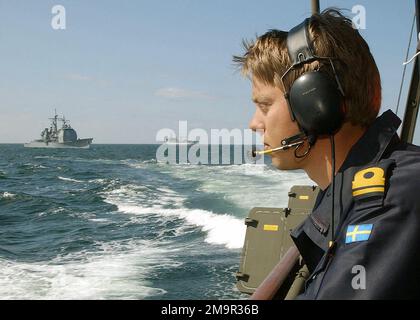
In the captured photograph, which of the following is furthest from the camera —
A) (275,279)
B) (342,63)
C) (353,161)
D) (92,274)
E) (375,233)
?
(92,274)

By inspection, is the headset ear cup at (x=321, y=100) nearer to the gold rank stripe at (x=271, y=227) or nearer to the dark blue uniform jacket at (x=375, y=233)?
the dark blue uniform jacket at (x=375, y=233)

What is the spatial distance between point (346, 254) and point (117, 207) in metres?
20.7

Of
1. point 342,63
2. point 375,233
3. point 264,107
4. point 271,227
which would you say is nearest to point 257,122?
point 264,107

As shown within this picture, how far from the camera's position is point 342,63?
1.49 metres

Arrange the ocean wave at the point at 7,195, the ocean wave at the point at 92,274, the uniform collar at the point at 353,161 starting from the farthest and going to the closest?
the ocean wave at the point at 7,195 → the ocean wave at the point at 92,274 → the uniform collar at the point at 353,161

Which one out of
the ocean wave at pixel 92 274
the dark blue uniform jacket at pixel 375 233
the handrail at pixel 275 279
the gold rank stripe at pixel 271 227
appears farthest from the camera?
the ocean wave at pixel 92 274

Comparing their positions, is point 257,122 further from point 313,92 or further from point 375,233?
point 375,233

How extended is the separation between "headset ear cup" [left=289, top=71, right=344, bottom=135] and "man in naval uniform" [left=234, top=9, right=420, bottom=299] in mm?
21

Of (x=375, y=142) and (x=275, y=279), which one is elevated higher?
(x=375, y=142)

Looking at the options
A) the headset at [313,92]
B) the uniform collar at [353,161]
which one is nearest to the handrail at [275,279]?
the uniform collar at [353,161]

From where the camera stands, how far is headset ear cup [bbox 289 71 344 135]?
58.9 inches

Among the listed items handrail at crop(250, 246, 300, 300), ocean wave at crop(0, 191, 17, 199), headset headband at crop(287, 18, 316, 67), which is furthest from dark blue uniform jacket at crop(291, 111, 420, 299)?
ocean wave at crop(0, 191, 17, 199)

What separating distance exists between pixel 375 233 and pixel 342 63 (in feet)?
2.05

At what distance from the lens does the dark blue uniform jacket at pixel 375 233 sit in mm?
1077
